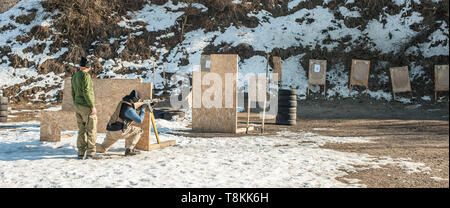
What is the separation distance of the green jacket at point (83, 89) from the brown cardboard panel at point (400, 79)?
1620cm

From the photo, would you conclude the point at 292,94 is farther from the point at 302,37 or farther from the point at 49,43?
the point at 49,43

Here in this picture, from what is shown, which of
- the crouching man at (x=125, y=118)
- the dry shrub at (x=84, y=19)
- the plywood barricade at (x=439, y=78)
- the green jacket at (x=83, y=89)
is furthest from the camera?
the dry shrub at (x=84, y=19)

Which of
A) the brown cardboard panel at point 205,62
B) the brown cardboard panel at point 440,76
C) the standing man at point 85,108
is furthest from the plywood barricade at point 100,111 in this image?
the brown cardboard panel at point 440,76

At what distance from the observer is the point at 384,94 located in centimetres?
1891

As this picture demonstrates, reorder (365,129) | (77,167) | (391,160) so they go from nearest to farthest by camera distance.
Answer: (77,167)
(391,160)
(365,129)

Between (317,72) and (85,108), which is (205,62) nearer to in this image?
(317,72)

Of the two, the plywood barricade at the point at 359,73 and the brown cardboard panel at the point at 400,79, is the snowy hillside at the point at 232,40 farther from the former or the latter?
→ the brown cardboard panel at the point at 400,79

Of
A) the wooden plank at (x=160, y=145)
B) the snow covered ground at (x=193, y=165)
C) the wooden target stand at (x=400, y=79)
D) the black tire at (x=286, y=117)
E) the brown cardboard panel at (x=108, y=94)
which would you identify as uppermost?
the wooden target stand at (x=400, y=79)

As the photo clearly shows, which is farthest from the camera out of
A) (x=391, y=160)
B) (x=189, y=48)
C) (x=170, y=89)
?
(x=189, y=48)

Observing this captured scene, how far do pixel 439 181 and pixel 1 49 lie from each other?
23556 millimetres

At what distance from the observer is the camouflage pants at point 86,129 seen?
6355mm

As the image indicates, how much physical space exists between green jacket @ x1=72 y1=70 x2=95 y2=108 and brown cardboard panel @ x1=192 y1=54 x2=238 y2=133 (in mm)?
4281

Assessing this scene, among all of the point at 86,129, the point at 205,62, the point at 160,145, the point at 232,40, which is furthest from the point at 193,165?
the point at 232,40

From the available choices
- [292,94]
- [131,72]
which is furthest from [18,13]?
[292,94]
